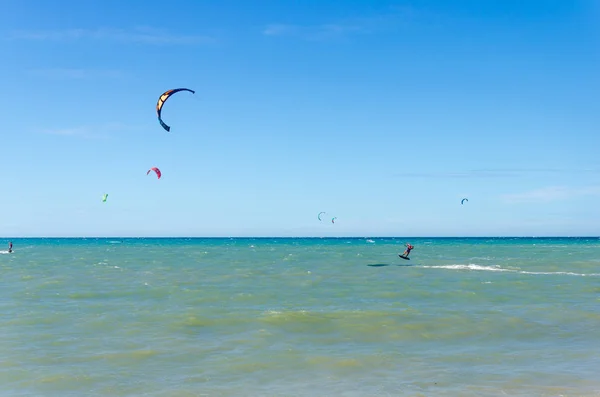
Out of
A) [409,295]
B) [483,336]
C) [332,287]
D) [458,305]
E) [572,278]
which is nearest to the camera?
[483,336]

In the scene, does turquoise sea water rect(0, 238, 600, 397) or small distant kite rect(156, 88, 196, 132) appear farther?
small distant kite rect(156, 88, 196, 132)

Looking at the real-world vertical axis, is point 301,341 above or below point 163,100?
below

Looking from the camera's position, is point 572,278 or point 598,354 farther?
point 572,278

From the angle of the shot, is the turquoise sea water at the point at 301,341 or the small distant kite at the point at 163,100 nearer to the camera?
the turquoise sea water at the point at 301,341

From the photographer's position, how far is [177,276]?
Answer: 37.3 metres

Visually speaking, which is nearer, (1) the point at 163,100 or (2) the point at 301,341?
(2) the point at 301,341

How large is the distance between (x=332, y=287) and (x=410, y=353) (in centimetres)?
1535

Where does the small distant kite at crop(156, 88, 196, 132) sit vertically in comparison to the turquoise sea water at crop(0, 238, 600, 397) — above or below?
above

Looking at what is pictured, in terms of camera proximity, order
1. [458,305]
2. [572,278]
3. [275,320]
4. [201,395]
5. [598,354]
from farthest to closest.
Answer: [572,278] → [458,305] → [275,320] → [598,354] → [201,395]

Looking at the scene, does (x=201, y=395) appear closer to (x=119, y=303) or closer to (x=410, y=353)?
(x=410, y=353)

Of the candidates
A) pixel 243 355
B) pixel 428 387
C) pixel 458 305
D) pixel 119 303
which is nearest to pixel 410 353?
pixel 428 387

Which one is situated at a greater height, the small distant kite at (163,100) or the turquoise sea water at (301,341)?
the small distant kite at (163,100)

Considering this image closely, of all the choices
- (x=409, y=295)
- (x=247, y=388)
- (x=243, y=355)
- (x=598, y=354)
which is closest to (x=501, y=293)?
(x=409, y=295)

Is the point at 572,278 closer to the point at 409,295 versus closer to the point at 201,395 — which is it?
the point at 409,295
